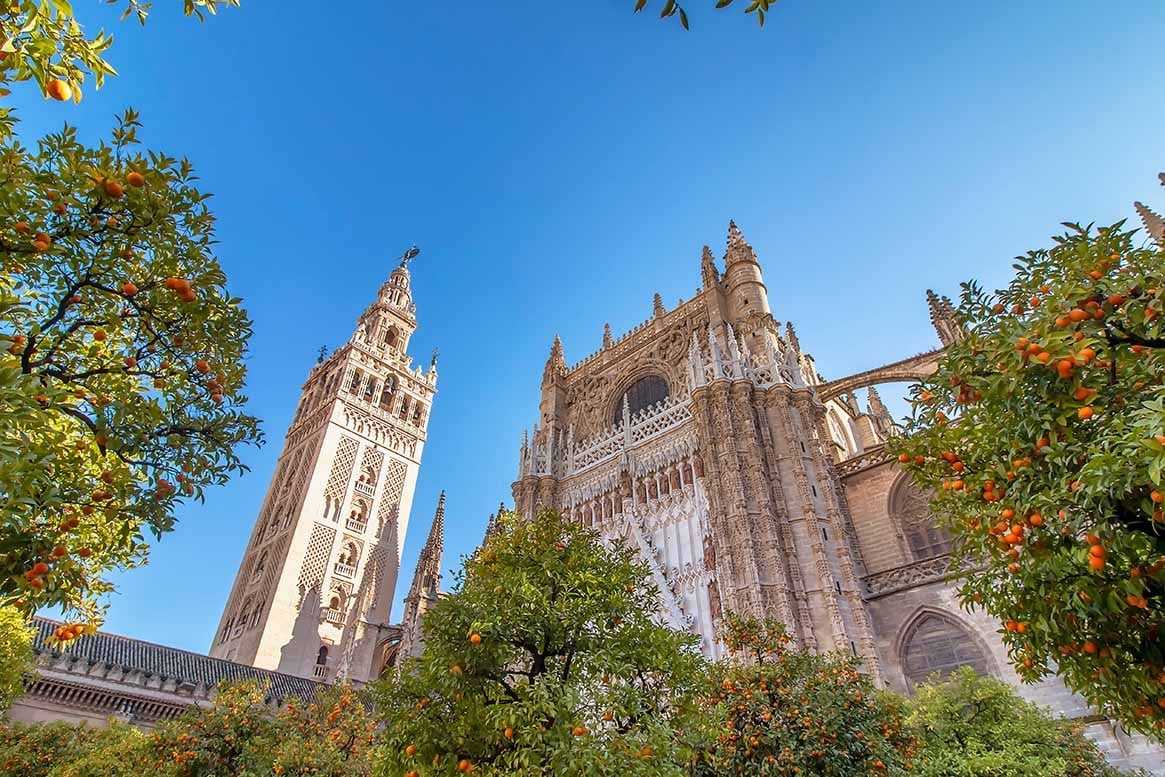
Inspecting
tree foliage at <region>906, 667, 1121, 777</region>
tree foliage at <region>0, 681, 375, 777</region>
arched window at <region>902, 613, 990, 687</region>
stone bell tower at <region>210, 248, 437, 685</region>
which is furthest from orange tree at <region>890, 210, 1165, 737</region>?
stone bell tower at <region>210, 248, 437, 685</region>

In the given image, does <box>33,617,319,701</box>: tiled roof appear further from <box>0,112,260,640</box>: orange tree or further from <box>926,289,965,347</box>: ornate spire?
<box>926,289,965,347</box>: ornate spire

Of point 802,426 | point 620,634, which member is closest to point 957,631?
point 802,426

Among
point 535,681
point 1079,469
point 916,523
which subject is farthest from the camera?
point 916,523

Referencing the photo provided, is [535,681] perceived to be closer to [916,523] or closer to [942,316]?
[916,523]

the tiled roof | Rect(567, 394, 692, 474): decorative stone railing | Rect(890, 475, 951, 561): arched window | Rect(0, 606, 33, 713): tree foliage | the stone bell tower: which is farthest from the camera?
the stone bell tower

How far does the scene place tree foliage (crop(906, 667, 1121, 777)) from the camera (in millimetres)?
10172

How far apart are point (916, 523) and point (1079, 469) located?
53.1 feet

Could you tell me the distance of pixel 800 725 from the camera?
9.65m

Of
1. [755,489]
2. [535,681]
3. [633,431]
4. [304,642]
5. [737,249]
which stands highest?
[737,249]

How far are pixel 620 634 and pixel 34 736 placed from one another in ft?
49.5

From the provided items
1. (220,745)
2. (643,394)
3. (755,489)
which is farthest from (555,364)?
(220,745)

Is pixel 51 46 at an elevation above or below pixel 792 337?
below

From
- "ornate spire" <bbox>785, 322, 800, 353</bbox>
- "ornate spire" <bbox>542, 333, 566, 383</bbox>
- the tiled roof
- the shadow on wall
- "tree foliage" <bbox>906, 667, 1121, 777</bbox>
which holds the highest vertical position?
"ornate spire" <bbox>542, 333, 566, 383</bbox>

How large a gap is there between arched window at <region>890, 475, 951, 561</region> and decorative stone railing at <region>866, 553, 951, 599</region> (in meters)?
1.22
